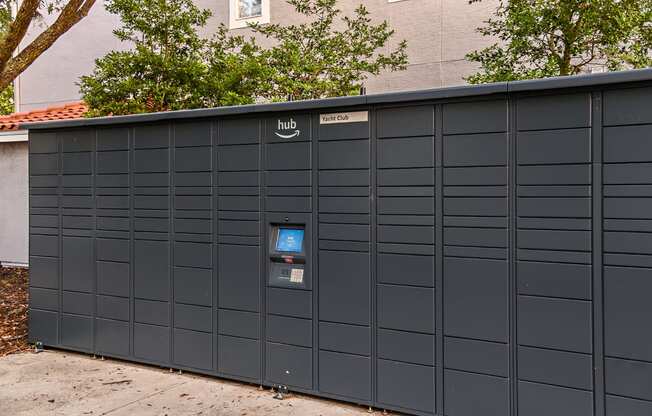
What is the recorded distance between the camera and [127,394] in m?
4.87

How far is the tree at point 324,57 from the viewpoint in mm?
7508

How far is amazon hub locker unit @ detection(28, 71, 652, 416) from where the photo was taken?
3.63 metres

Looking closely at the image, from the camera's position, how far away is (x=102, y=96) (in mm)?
7781

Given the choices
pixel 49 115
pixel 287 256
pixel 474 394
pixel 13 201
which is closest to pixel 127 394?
pixel 287 256

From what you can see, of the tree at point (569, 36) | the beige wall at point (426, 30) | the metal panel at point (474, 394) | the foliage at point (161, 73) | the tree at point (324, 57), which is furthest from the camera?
the beige wall at point (426, 30)

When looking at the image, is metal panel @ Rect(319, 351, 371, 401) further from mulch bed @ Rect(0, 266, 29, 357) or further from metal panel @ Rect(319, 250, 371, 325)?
mulch bed @ Rect(0, 266, 29, 357)

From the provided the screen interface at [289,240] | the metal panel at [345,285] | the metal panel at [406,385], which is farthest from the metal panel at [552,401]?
the screen interface at [289,240]

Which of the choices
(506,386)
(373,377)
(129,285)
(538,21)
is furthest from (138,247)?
(538,21)

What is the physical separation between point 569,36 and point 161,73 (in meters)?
4.96

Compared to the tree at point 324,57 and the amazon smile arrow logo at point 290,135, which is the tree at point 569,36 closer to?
the tree at point 324,57

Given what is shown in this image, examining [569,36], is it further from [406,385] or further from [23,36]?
[23,36]

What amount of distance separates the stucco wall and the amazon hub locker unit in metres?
5.95

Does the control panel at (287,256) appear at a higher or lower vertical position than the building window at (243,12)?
lower

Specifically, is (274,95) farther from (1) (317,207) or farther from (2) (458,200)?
(2) (458,200)
